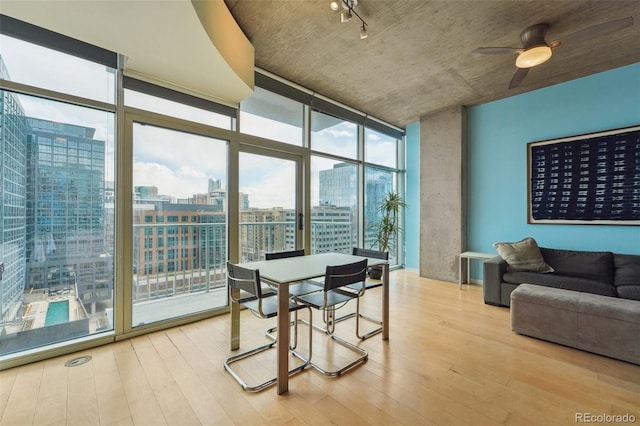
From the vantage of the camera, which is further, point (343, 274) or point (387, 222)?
point (387, 222)

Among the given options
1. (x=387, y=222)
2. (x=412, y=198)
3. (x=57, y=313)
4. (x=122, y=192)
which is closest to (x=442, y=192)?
(x=412, y=198)

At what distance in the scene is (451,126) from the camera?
4812mm

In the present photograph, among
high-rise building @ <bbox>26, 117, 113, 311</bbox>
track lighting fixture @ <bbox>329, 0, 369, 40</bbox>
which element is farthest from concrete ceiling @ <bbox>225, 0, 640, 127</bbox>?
high-rise building @ <bbox>26, 117, 113, 311</bbox>

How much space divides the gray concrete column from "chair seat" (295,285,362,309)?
3139 millimetres

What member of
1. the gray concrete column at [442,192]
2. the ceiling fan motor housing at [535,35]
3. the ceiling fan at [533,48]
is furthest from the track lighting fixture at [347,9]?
the gray concrete column at [442,192]

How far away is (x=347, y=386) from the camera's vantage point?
190 centimetres

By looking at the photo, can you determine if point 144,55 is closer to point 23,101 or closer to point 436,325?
point 23,101

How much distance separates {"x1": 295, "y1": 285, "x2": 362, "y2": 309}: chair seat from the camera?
7.18ft

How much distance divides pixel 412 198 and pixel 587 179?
2717 mm

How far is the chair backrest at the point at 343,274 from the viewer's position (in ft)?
6.49

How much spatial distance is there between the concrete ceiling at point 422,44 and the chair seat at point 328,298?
265cm

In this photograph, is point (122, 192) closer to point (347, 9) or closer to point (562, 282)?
point (347, 9)

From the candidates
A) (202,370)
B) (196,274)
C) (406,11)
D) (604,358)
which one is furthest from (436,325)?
(406,11)

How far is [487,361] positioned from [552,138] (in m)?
3.63
